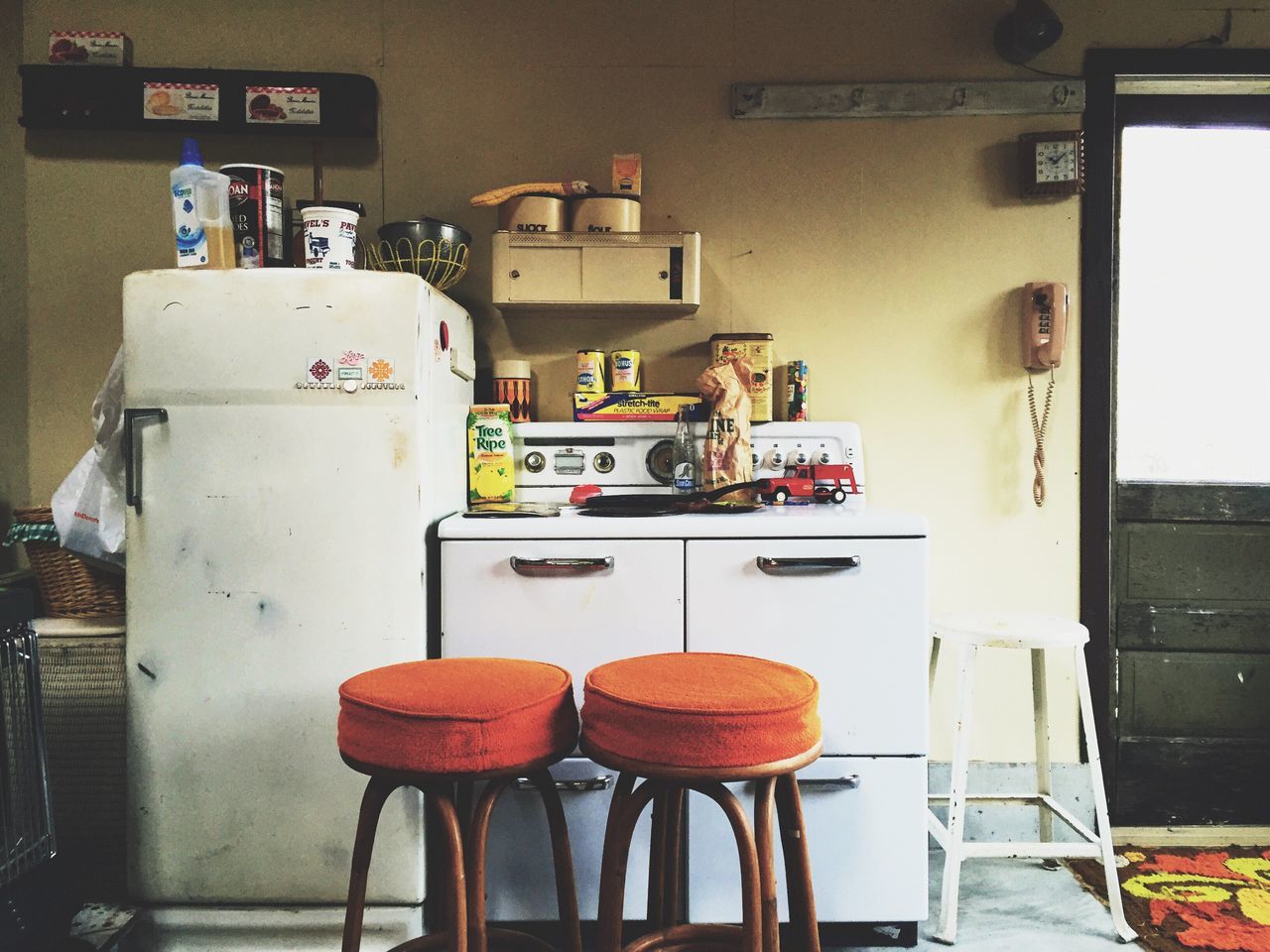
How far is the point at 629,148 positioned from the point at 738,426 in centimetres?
90

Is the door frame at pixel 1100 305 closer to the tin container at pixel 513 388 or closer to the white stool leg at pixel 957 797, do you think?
the white stool leg at pixel 957 797

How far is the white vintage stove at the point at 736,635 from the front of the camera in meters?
1.63

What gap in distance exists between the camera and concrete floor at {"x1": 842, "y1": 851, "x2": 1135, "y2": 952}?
178 centimetres

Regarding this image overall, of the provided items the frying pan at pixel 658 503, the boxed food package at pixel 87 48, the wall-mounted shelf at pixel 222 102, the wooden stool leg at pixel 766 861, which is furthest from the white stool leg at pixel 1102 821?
the boxed food package at pixel 87 48

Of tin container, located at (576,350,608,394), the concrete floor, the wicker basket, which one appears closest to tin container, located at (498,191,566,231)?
tin container, located at (576,350,608,394)

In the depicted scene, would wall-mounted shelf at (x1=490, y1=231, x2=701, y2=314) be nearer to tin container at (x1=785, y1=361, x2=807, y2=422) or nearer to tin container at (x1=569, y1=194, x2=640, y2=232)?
tin container at (x1=569, y1=194, x2=640, y2=232)

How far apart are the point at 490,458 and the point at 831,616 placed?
951 millimetres

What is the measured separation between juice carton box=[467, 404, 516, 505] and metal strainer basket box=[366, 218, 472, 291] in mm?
363

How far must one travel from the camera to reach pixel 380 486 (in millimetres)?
1606

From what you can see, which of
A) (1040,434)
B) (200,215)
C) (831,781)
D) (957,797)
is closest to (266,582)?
(200,215)

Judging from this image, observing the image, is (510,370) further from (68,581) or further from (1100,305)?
(1100,305)

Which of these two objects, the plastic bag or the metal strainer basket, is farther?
the metal strainer basket

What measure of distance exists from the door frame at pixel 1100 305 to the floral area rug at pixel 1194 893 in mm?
284

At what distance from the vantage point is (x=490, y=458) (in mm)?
2031
